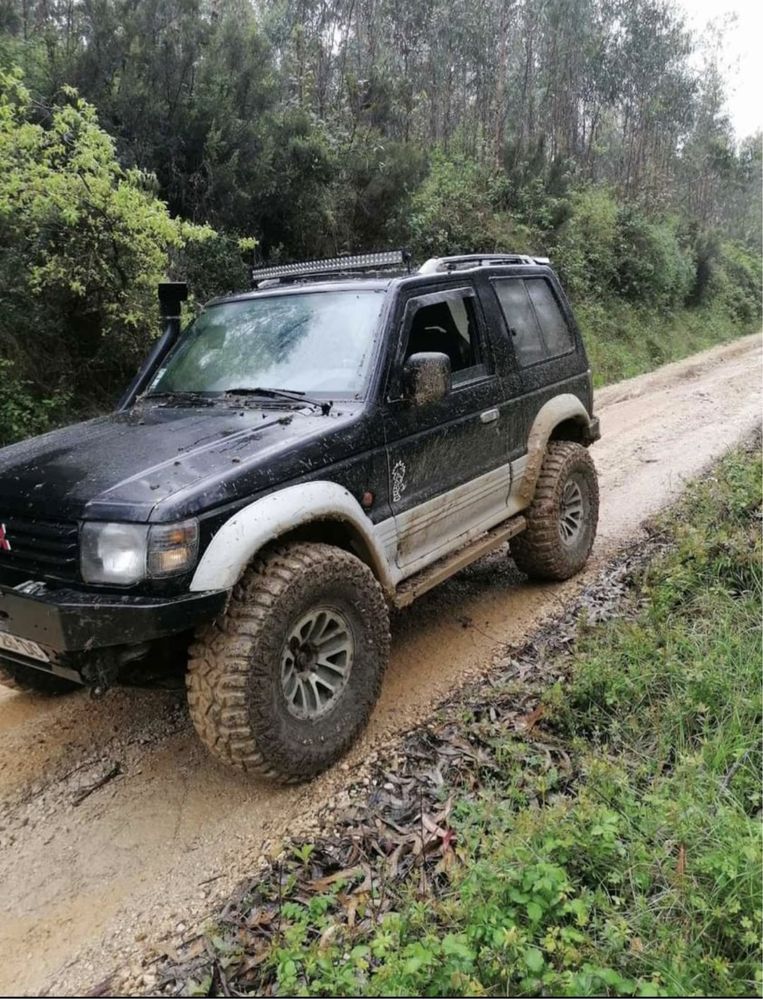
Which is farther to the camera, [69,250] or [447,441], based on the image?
[69,250]

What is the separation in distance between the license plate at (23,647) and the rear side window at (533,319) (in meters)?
3.09

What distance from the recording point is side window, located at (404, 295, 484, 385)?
12.3ft

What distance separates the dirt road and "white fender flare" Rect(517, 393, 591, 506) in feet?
2.53

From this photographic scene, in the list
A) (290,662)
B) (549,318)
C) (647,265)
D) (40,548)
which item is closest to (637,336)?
(647,265)

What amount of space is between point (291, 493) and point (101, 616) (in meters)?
0.84

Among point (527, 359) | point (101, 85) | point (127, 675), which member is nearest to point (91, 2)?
point (101, 85)

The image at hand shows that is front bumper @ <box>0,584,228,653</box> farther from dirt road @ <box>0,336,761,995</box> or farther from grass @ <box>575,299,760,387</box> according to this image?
grass @ <box>575,299,760,387</box>

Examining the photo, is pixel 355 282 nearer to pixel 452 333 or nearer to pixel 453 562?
pixel 452 333

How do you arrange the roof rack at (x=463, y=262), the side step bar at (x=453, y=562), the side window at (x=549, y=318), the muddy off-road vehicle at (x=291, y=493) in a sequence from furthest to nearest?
the side window at (x=549, y=318), the roof rack at (x=463, y=262), the side step bar at (x=453, y=562), the muddy off-road vehicle at (x=291, y=493)

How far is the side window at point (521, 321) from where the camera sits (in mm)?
4391

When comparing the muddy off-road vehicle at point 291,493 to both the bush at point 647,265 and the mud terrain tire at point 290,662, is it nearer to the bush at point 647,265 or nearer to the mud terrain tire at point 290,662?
the mud terrain tire at point 290,662

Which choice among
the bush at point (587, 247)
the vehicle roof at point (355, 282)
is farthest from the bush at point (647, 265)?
the vehicle roof at point (355, 282)

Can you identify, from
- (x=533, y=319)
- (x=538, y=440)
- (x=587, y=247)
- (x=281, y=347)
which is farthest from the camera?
(x=587, y=247)

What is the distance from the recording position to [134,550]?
8.20 ft
